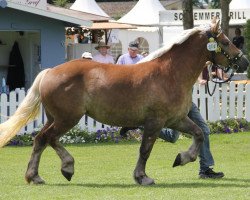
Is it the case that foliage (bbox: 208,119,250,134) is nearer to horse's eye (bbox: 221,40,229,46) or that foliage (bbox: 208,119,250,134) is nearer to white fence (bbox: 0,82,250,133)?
white fence (bbox: 0,82,250,133)

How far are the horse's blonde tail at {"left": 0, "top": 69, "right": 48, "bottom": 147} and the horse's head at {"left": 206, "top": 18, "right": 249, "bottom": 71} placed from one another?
231 centimetres

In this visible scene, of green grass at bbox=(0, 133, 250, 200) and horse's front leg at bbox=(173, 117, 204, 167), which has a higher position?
horse's front leg at bbox=(173, 117, 204, 167)

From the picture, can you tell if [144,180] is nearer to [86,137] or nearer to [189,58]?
[189,58]

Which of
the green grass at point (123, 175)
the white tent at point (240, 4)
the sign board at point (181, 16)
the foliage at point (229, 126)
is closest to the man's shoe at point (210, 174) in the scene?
the green grass at point (123, 175)

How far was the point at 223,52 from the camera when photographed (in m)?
12.4

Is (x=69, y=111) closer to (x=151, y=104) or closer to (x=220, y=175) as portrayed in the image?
(x=151, y=104)

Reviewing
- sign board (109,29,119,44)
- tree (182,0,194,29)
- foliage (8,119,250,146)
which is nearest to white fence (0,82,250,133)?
foliage (8,119,250,146)

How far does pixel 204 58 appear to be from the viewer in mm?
12367

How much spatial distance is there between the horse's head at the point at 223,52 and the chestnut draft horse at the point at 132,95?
15mm

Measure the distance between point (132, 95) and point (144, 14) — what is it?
31.4 meters

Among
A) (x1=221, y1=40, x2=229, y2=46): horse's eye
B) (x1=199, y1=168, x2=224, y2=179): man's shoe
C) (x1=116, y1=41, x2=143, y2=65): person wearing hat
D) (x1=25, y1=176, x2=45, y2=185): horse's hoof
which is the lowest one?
(x1=199, y1=168, x2=224, y2=179): man's shoe

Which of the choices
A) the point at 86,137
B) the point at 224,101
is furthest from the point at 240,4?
the point at 86,137

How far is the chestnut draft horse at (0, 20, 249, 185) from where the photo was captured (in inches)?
471

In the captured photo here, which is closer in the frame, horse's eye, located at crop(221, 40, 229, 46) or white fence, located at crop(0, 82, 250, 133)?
Result: horse's eye, located at crop(221, 40, 229, 46)
